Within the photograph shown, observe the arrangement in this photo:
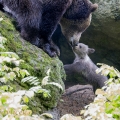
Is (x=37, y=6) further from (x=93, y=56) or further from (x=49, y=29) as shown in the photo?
(x=93, y=56)

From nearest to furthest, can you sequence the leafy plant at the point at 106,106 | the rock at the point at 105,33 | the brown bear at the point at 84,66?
1. the leafy plant at the point at 106,106
2. the brown bear at the point at 84,66
3. the rock at the point at 105,33

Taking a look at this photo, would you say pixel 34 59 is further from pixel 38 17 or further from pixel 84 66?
pixel 84 66

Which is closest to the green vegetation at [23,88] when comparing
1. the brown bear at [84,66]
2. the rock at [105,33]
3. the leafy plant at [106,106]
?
the leafy plant at [106,106]

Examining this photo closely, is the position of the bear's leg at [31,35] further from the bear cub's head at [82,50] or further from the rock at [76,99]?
the bear cub's head at [82,50]

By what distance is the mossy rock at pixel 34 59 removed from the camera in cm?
356

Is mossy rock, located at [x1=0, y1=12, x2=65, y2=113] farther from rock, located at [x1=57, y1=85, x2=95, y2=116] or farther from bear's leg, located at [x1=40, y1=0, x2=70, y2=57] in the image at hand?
rock, located at [x1=57, y1=85, x2=95, y2=116]

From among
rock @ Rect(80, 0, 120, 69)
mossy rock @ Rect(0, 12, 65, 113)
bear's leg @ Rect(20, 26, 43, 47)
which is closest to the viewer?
mossy rock @ Rect(0, 12, 65, 113)

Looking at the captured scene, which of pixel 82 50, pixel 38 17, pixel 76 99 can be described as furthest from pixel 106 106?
pixel 82 50

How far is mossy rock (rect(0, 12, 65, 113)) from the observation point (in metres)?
3.56

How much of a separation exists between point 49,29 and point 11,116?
10.6 feet

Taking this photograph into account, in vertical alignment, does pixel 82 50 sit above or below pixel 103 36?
below

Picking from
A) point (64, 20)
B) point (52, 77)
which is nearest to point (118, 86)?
point (52, 77)

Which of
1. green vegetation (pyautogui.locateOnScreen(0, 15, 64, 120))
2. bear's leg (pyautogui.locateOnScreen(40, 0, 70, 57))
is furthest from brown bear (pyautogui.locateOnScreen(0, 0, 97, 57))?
green vegetation (pyautogui.locateOnScreen(0, 15, 64, 120))

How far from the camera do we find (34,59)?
153 inches
